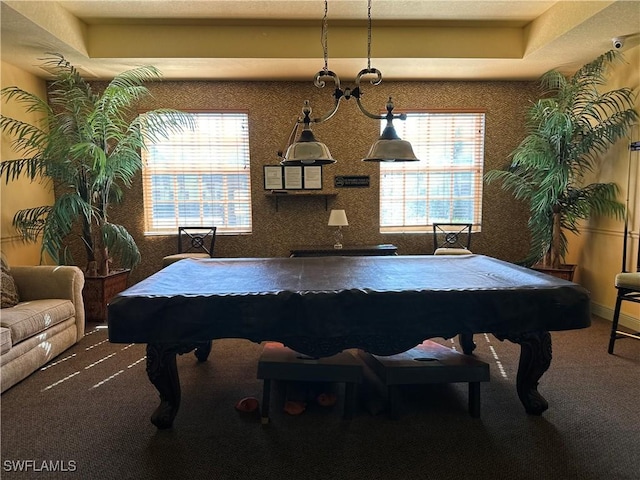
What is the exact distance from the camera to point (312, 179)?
16.5 ft

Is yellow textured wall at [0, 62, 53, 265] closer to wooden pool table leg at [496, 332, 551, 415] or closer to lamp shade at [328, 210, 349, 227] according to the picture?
lamp shade at [328, 210, 349, 227]

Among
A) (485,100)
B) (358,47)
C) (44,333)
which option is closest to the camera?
(44,333)

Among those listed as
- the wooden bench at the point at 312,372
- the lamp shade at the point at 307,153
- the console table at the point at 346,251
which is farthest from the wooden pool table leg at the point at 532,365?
the console table at the point at 346,251

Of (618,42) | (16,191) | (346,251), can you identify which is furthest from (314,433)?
(618,42)

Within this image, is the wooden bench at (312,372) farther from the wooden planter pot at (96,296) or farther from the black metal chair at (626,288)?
the wooden planter pot at (96,296)

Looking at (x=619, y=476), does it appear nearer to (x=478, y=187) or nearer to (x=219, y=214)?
(x=478, y=187)

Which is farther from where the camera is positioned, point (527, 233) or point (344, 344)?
point (527, 233)

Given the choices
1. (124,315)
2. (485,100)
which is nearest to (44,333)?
(124,315)

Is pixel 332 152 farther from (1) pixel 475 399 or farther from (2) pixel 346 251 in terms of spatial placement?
(1) pixel 475 399

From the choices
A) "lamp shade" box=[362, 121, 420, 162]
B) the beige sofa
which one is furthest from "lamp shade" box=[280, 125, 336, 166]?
the beige sofa

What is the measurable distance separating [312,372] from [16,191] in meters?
3.92

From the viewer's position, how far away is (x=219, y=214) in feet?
16.8

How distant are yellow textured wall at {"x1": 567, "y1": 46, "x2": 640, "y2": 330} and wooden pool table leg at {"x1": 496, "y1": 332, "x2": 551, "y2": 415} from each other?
224 cm

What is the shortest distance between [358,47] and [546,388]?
136 inches
